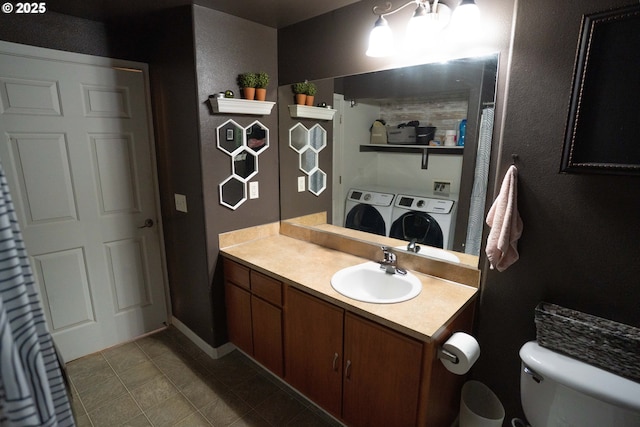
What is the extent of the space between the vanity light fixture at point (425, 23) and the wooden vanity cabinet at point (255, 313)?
4.38ft

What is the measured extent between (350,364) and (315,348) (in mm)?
224

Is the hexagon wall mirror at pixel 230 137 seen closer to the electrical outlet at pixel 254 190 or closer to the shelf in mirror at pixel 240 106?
the shelf in mirror at pixel 240 106

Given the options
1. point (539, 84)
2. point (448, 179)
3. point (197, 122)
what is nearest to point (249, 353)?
point (197, 122)

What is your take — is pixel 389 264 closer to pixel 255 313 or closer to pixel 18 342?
pixel 255 313

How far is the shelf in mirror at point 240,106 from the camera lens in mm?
1958

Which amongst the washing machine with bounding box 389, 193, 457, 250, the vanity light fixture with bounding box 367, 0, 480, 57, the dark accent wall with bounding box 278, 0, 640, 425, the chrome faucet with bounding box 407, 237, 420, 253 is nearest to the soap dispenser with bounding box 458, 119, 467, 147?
the dark accent wall with bounding box 278, 0, 640, 425

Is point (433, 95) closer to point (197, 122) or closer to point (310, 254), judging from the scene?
point (310, 254)

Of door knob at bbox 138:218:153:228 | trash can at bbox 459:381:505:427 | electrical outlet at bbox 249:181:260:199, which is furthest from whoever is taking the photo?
door knob at bbox 138:218:153:228

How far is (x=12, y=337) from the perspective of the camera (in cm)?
63

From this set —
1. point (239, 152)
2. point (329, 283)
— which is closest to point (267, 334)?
point (329, 283)

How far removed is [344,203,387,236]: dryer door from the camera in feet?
6.65

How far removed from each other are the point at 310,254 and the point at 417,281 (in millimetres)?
709

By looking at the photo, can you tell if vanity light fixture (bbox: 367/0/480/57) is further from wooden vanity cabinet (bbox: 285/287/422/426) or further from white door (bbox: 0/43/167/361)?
white door (bbox: 0/43/167/361)

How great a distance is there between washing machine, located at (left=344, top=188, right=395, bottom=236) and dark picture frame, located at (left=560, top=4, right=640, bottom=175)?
0.94 m
